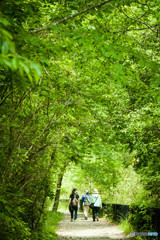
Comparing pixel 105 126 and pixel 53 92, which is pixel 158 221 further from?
pixel 53 92

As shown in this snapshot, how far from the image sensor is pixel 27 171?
22.6ft

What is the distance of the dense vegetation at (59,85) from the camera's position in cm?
390

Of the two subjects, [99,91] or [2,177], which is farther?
[99,91]

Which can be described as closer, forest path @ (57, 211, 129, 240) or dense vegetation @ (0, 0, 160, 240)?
dense vegetation @ (0, 0, 160, 240)

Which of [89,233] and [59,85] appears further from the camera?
[89,233]

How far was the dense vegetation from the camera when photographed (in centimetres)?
390

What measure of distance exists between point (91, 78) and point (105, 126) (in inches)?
182

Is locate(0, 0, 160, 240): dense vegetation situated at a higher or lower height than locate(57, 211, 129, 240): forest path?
higher

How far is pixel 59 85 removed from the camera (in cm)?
697

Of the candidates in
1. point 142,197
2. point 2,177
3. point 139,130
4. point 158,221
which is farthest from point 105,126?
point 2,177

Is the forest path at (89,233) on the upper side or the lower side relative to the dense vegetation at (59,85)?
lower

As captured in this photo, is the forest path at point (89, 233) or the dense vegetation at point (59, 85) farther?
the forest path at point (89, 233)

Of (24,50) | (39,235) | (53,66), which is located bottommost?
(39,235)

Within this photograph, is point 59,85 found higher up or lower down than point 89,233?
higher up
